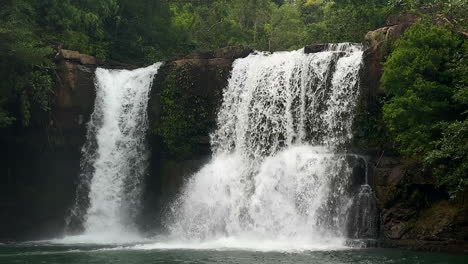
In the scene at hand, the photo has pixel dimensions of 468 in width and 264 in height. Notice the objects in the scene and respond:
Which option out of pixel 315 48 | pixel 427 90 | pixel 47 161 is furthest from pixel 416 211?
pixel 47 161

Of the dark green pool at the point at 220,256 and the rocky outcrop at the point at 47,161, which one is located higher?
the rocky outcrop at the point at 47,161

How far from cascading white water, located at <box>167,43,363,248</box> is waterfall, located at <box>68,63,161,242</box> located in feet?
8.77

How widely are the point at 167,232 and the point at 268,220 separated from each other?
5.78m

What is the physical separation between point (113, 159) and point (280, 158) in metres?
8.94

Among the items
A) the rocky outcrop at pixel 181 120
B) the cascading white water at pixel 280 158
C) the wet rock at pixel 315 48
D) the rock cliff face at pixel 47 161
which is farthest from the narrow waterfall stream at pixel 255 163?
the rock cliff face at pixel 47 161

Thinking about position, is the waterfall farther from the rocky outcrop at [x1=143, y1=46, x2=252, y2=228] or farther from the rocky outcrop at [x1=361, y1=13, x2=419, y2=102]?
the rocky outcrop at [x1=361, y1=13, x2=419, y2=102]

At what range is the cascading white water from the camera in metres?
22.9

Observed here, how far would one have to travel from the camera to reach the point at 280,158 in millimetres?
24812

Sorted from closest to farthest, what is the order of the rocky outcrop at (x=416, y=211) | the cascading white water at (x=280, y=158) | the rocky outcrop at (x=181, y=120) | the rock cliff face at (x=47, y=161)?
1. the rocky outcrop at (x=416, y=211)
2. the cascading white water at (x=280, y=158)
3. the rock cliff face at (x=47, y=161)
4. the rocky outcrop at (x=181, y=120)

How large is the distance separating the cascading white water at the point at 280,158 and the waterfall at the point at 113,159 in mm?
2674

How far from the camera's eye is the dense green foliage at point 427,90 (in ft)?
66.0

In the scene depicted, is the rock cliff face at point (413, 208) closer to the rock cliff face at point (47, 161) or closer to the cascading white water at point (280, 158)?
the cascading white water at point (280, 158)

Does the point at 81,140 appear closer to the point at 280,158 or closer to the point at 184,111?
the point at 184,111

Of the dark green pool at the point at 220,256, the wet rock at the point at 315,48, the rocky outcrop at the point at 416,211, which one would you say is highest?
the wet rock at the point at 315,48
